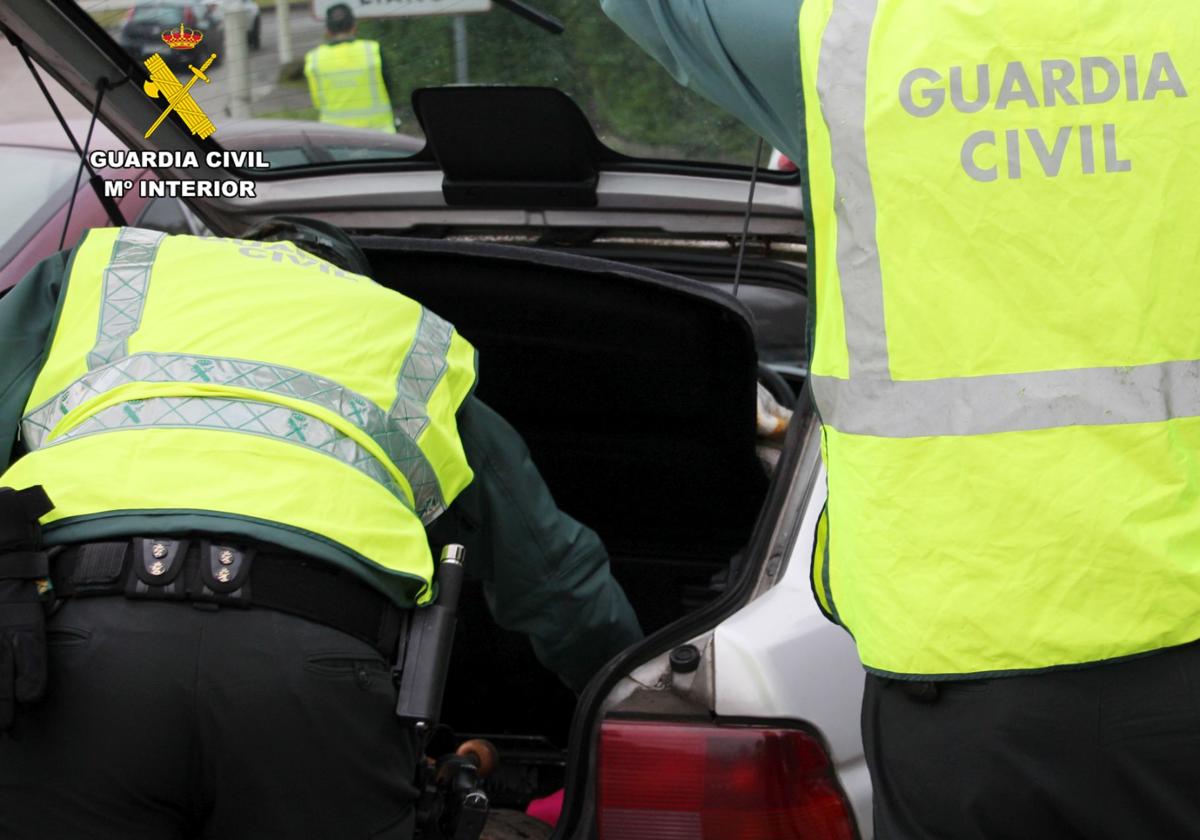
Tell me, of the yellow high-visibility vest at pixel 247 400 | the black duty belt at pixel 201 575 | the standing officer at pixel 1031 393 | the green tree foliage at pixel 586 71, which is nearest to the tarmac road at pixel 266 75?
the green tree foliage at pixel 586 71

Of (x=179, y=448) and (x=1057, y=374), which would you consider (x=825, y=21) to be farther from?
(x=179, y=448)

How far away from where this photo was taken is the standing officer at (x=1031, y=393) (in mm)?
1304

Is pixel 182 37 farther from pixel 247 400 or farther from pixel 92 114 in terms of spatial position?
pixel 247 400

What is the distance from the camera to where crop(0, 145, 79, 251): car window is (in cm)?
437

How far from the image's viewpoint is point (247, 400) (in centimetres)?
165

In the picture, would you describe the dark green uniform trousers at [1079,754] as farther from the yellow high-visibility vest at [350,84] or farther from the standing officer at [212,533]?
the yellow high-visibility vest at [350,84]

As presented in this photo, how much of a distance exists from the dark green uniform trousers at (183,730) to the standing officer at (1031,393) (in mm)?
618

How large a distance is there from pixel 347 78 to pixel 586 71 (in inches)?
18.8

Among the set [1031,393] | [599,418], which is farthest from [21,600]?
[599,418]

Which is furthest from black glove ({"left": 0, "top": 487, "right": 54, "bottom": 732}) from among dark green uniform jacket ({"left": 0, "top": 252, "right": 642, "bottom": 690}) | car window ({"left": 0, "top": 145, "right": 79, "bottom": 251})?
car window ({"left": 0, "top": 145, "right": 79, "bottom": 251})

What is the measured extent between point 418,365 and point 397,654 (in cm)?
37

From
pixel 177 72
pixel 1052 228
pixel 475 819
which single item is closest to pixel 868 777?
pixel 475 819

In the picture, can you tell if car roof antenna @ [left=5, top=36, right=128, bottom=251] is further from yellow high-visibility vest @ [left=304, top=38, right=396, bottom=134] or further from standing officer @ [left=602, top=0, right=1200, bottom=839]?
standing officer @ [left=602, top=0, right=1200, bottom=839]

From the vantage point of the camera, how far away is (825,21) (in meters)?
1.40
